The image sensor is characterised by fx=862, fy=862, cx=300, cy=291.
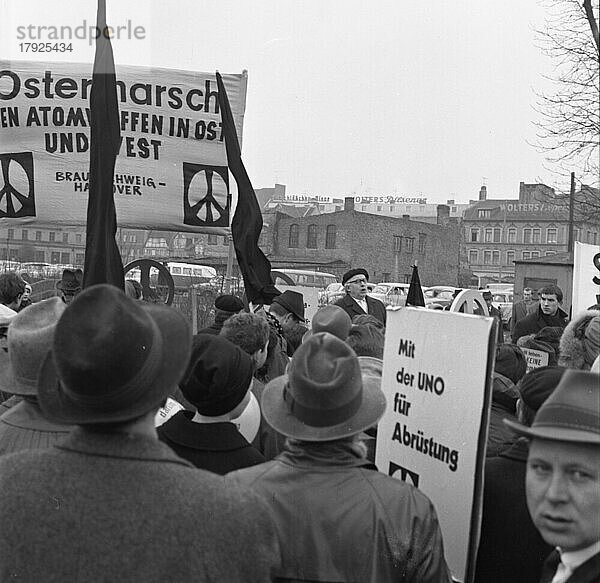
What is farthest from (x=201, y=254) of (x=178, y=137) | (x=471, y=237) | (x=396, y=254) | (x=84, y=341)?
(x=84, y=341)

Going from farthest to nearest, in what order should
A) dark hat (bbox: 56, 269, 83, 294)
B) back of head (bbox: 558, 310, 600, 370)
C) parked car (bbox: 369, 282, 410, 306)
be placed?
parked car (bbox: 369, 282, 410, 306) → dark hat (bbox: 56, 269, 83, 294) → back of head (bbox: 558, 310, 600, 370)

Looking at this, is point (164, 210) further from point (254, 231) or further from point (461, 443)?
point (461, 443)

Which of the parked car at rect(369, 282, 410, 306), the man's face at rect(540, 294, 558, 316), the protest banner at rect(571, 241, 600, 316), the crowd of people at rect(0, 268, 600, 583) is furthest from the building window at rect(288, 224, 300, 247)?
the crowd of people at rect(0, 268, 600, 583)

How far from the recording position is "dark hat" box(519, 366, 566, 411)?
9.69ft

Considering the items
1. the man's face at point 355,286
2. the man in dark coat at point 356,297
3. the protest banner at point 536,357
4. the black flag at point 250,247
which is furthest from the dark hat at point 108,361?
the man's face at point 355,286

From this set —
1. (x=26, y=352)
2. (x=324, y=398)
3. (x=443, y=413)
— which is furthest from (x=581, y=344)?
(x=26, y=352)

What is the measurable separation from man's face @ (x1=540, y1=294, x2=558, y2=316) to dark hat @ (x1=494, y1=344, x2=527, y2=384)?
4933 mm

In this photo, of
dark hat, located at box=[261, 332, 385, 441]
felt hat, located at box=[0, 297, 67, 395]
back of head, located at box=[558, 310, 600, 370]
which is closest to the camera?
dark hat, located at box=[261, 332, 385, 441]

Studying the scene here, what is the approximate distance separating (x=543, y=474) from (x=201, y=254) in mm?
57114

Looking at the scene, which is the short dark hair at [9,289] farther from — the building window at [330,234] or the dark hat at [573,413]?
the building window at [330,234]

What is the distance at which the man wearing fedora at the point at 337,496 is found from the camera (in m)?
2.43

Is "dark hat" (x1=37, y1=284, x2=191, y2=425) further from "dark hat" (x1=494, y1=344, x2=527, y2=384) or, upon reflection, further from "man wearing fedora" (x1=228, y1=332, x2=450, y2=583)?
"dark hat" (x1=494, y1=344, x2=527, y2=384)

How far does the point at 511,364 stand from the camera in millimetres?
4168

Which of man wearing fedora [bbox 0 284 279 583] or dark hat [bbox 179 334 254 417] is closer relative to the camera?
man wearing fedora [bbox 0 284 279 583]
